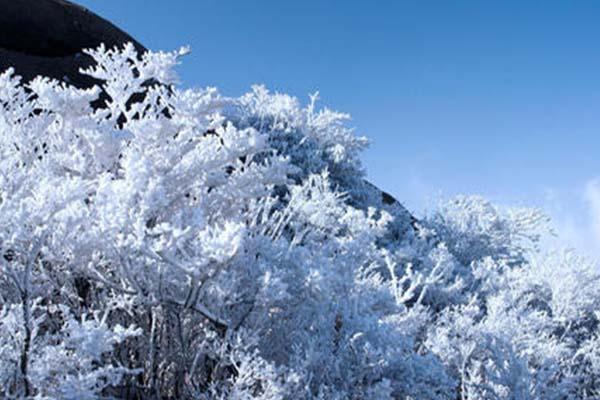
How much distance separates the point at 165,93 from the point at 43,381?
2.91m

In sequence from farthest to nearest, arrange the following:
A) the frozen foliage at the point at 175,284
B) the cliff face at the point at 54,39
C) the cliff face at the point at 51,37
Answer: the cliff face at the point at 51,37 < the cliff face at the point at 54,39 < the frozen foliage at the point at 175,284

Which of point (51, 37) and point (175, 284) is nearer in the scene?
point (175, 284)

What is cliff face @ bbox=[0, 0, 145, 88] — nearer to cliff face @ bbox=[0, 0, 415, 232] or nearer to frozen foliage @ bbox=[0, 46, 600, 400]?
cliff face @ bbox=[0, 0, 415, 232]

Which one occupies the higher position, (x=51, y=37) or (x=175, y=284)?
(x=51, y=37)

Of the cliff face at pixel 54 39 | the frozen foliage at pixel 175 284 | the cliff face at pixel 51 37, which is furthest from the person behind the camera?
the cliff face at pixel 51 37

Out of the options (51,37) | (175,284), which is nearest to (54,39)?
(51,37)

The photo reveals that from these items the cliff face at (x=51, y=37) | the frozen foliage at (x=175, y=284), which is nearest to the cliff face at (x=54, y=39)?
the cliff face at (x=51, y=37)

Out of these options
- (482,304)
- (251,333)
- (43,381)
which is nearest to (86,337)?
(43,381)

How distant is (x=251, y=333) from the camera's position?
4445mm

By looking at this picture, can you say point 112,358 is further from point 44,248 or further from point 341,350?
point 341,350

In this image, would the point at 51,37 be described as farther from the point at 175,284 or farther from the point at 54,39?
the point at 175,284

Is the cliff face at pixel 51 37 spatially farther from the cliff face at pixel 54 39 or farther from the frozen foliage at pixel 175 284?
the frozen foliage at pixel 175 284

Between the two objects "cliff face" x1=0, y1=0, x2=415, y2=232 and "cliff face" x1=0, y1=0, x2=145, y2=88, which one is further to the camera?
"cliff face" x1=0, y1=0, x2=145, y2=88

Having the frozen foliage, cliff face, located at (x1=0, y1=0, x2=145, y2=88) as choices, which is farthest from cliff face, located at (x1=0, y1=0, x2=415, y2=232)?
the frozen foliage
